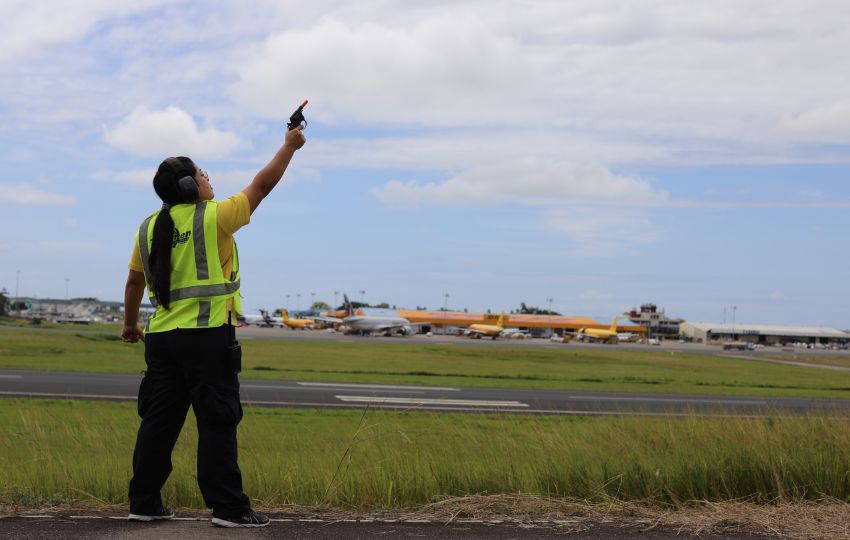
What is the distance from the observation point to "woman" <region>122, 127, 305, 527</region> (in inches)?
191

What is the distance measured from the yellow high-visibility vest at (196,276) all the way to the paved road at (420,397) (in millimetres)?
11543

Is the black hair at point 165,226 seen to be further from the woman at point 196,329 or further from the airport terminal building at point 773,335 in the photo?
the airport terminal building at point 773,335

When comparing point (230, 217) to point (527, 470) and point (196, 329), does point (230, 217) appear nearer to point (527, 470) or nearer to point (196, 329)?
point (196, 329)

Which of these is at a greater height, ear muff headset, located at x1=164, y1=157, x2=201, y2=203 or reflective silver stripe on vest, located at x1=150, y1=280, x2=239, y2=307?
ear muff headset, located at x1=164, y1=157, x2=201, y2=203

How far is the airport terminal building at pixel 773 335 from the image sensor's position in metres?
159

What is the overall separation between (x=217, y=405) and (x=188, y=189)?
125 centimetres

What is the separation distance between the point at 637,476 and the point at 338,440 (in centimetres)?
560

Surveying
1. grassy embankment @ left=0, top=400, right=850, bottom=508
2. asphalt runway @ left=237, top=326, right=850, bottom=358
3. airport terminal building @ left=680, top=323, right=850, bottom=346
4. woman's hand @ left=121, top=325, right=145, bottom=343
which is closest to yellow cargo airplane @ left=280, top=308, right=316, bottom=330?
asphalt runway @ left=237, top=326, right=850, bottom=358

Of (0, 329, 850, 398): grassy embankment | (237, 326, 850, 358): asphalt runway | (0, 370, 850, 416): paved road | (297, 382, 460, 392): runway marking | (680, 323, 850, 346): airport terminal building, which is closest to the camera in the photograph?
(0, 370, 850, 416): paved road

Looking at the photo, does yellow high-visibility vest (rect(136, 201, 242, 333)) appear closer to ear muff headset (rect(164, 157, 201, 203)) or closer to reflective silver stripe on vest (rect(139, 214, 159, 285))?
ear muff headset (rect(164, 157, 201, 203))

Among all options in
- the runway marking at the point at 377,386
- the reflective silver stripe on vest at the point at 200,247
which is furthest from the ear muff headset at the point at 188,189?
the runway marking at the point at 377,386

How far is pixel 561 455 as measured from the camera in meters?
7.21

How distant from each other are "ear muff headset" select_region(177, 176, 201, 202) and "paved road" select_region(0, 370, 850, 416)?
11.7 meters

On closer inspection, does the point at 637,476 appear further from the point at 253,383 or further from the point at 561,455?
the point at 253,383
